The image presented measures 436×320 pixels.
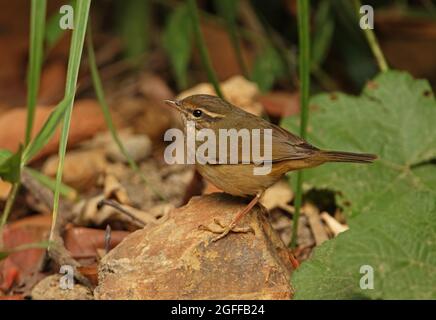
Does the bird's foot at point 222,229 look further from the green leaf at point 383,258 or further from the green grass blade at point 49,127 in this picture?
the green grass blade at point 49,127

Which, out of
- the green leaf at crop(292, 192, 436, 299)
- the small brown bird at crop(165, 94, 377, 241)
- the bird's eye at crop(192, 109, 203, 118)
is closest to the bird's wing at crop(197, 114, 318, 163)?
the small brown bird at crop(165, 94, 377, 241)

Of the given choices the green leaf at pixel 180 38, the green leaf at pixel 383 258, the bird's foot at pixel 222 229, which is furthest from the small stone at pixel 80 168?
the green leaf at pixel 383 258

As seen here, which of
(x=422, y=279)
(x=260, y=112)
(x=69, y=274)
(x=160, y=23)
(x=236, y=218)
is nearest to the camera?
(x=422, y=279)

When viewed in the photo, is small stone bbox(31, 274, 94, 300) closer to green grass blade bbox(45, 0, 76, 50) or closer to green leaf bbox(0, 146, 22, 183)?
green leaf bbox(0, 146, 22, 183)

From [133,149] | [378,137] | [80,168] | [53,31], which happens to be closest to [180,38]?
[53,31]

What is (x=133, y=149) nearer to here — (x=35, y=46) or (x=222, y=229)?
(x=35, y=46)

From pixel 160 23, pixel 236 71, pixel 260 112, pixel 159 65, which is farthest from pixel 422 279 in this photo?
pixel 160 23
